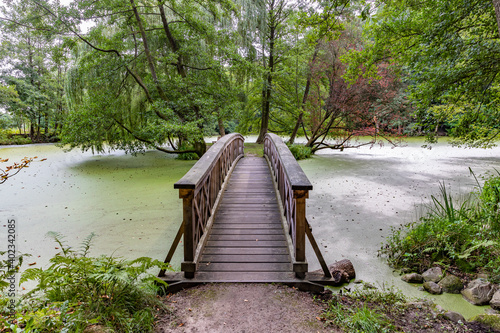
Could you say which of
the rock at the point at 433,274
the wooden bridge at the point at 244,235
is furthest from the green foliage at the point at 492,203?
the wooden bridge at the point at 244,235

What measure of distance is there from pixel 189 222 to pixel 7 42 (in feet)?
71.4

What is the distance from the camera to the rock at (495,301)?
2502 millimetres

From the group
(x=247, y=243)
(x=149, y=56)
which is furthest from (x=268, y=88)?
(x=247, y=243)

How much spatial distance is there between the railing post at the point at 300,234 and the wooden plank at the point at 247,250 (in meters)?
0.44

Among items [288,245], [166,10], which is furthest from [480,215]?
[166,10]

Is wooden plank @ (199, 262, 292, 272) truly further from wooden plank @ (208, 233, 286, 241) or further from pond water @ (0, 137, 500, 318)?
pond water @ (0, 137, 500, 318)

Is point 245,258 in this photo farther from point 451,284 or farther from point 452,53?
point 452,53

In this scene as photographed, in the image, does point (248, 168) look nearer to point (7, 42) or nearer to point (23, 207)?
point (23, 207)

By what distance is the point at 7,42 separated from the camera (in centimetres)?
1689

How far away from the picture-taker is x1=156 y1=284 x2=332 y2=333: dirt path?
1.93 m

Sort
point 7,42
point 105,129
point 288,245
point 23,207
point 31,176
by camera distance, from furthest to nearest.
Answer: point 7,42, point 105,129, point 31,176, point 23,207, point 288,245

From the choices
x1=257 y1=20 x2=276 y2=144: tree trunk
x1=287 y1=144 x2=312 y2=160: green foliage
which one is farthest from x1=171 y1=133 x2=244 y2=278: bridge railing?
x1=257 y1=20 x2=276 y2=144: tree trunk

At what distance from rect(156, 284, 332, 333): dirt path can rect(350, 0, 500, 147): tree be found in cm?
457

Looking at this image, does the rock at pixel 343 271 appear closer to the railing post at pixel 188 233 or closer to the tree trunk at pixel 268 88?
the railing post at pixel 188 233
